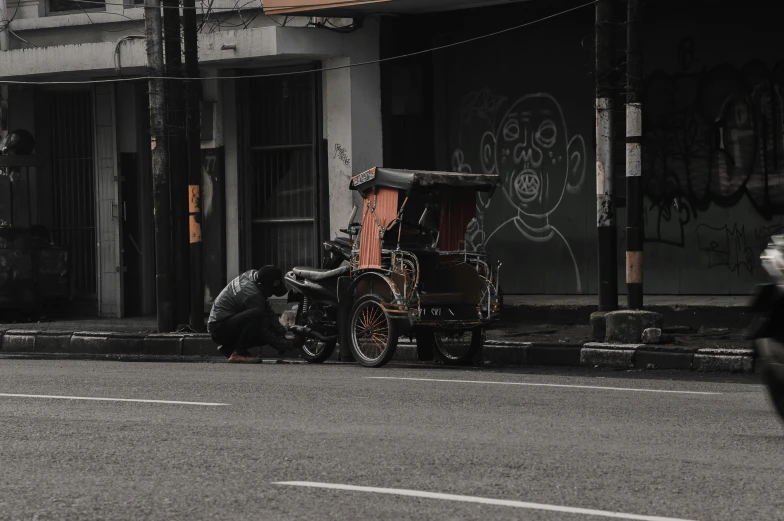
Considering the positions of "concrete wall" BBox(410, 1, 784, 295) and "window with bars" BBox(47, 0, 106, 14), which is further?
"window with bars" BBox(47, 0, 106, 14)

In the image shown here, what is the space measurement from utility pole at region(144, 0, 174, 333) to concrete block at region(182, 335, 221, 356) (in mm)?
599

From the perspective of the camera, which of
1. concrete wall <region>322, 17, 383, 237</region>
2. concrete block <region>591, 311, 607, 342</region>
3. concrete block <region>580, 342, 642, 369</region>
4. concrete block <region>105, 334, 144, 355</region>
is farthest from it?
concrete wall <region>322, 17, 383, 237</region>

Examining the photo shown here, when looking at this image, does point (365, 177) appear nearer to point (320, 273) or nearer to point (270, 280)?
point (320, 273)

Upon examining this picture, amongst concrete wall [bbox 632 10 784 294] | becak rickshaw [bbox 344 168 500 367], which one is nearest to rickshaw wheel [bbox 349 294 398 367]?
becak rickshaw [bbox 344 168 500 367]

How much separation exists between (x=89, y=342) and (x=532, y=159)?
22.0ft

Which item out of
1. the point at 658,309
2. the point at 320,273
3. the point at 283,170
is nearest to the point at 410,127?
the point at 283,170

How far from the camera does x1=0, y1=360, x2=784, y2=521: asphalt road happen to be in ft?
20.1

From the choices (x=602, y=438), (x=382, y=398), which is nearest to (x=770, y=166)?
(x=382, y=398)

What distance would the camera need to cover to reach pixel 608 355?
1421 centimetres

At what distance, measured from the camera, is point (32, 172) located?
22062 millimetres

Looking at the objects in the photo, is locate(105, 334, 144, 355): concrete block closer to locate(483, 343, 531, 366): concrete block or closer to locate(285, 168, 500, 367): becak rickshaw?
locate(285, 168, 500, 367): becak rickshaw

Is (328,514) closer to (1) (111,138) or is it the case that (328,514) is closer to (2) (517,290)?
(2) (517,290)

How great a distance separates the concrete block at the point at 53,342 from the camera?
18359 millimetres

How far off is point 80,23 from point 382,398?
12.5m
